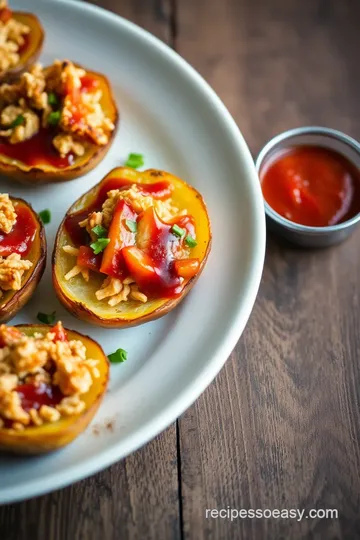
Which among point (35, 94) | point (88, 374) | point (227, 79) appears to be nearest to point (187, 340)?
point (88, 374)

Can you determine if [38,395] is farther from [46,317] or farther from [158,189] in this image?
[158,189]

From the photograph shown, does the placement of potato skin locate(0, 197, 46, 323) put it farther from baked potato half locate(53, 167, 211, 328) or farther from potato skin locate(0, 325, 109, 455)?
potato skin locate(0, 325, 109, 455)

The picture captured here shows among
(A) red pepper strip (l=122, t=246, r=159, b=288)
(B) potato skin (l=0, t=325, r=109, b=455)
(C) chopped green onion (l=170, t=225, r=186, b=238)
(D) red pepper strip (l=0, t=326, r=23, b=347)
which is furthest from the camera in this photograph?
(C) chopped green onion (l=170, t=225, r=186, b=238)

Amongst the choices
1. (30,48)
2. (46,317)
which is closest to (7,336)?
(46,317)

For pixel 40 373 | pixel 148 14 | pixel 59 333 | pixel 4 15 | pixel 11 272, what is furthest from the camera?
pixel 148 14

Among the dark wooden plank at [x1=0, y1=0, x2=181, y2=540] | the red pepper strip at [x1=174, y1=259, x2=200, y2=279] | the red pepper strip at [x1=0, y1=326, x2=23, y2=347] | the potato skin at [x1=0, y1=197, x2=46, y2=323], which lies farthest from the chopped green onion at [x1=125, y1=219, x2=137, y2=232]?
the dark wooden plank at [x1=0, y1=0, x2=181, y2=540]

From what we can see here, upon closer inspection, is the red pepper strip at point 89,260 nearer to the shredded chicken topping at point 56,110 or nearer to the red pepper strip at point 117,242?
the red pepper strip at point 117,242

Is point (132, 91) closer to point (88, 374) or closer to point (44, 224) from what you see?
point (44, 224)
